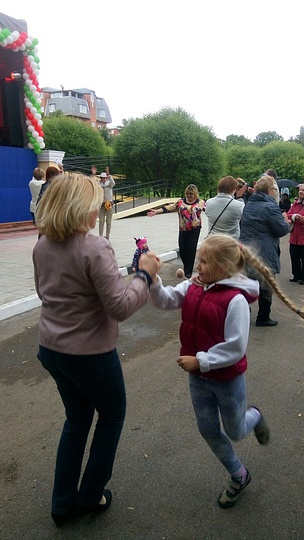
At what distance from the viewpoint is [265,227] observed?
5012 mm

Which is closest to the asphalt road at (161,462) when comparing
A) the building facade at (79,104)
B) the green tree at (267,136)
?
the building facade at (79,104)

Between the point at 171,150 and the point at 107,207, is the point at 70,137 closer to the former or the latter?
the point at 171,150

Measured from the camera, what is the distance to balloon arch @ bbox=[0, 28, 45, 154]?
12547 mm

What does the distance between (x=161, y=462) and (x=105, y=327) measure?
122 centimetres

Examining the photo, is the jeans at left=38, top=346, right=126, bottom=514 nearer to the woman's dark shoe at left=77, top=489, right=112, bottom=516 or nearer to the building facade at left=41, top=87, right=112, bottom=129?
the woman's dark shoe at left=77, top=489, right=112, bottom=516

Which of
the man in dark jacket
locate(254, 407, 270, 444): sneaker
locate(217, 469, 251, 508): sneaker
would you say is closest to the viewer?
locate(217, 469, 251, 508): sneaker

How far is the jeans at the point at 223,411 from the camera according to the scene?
2.11 meters

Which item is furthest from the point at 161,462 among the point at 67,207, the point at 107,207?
the point at 107,207

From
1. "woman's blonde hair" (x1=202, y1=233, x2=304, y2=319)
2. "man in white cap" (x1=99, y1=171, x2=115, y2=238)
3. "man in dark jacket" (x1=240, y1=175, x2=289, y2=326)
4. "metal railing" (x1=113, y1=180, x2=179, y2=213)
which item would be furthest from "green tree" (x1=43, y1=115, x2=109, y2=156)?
"woman's blonde hair" (x1=202, y1=233, x2=304, y2=319)

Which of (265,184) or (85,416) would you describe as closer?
(85,416)

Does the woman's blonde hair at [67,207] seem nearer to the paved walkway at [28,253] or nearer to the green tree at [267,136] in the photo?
the paved walkway at [28,253]

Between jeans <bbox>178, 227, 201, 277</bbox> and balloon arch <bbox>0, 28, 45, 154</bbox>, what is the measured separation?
345 inches

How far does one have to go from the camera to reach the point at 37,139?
1430 cm

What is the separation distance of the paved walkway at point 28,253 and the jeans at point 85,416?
378 centimetres
